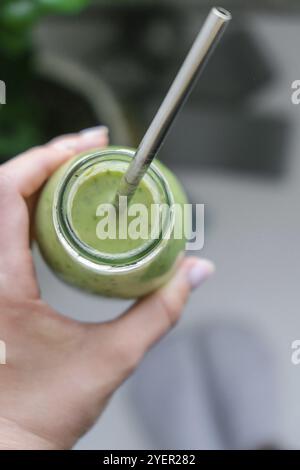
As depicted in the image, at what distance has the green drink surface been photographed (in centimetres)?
43

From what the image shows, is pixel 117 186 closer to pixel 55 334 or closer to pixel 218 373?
pixel 55 334

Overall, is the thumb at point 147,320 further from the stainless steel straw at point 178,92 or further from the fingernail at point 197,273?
the stainless steel straw at point 178,92

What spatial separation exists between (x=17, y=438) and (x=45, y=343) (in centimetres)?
7

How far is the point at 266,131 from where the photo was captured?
763 mm

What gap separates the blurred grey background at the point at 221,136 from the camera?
688 mm

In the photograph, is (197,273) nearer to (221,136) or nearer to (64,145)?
(64,145)

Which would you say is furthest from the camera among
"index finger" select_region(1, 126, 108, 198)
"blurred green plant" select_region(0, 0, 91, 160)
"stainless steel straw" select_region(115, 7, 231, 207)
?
"blurred green plant" select_region(0, 0, 91, 160)

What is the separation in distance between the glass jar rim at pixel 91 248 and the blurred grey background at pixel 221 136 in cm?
25

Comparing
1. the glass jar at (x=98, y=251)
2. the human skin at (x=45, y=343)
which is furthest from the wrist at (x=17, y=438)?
the glass jar at (x=98, y=251)

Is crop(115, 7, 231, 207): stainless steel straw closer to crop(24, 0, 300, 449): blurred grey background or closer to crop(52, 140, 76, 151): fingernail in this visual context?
crop(52, 140, 76, 151): fingernail

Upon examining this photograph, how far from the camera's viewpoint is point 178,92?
37 centimetres

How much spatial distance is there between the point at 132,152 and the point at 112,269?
0.08 metres

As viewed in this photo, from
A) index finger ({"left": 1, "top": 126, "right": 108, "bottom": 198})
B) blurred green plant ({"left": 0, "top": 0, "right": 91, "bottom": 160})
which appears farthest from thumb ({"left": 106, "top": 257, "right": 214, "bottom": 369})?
blurred green plant ({"left": 0, "top": 0, "right": 91, "bottom": 160})
